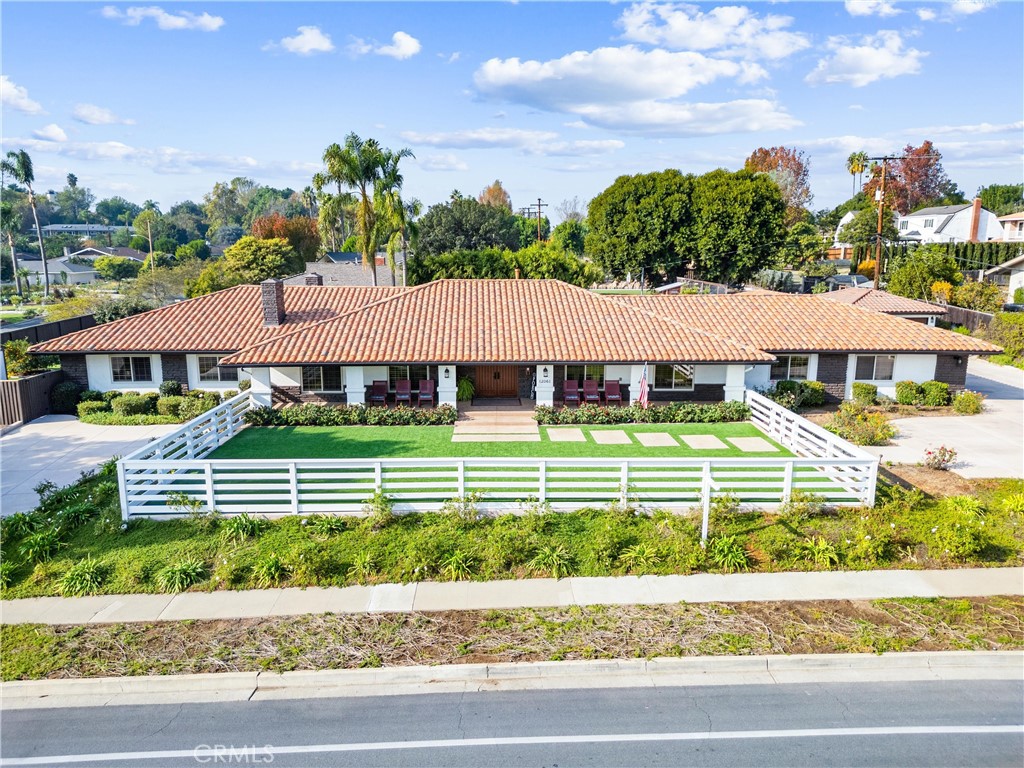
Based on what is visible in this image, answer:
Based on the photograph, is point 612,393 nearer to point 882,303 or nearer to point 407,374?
point 407,374

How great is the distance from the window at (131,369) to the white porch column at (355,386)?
27.5ft

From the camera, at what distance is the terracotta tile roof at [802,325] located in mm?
24359

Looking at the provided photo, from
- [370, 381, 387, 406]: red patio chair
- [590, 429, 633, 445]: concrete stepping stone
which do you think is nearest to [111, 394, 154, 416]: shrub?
[370, 381, 387, 406]: red patio chair

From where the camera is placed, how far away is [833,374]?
2492 centimetres

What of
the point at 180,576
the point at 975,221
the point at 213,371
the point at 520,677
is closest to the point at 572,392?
the point at 213,371

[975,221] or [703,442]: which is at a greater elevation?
[975,221]

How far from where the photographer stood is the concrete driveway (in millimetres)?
18094

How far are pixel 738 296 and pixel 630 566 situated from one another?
19.0m

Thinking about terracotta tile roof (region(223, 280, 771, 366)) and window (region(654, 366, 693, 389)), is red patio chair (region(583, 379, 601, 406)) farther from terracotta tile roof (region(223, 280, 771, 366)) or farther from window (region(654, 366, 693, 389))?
window (region(654, 366, 693, 389))

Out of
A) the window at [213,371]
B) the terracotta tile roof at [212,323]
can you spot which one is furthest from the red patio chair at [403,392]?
the window at [213,371]

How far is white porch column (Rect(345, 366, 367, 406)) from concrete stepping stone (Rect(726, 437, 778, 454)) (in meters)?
11.9

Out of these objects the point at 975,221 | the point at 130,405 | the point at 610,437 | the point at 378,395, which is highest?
the point at 975,221

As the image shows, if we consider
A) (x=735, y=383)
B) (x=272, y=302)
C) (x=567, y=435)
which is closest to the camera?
(x=567, y=435)

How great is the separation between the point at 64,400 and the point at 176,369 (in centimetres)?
390
